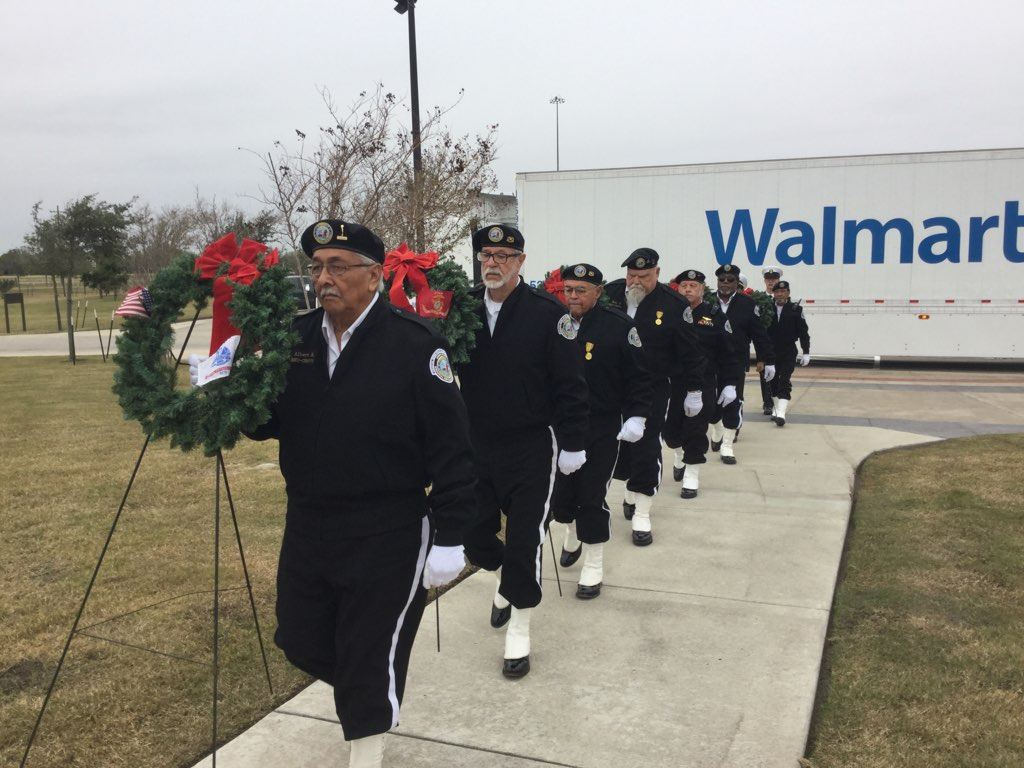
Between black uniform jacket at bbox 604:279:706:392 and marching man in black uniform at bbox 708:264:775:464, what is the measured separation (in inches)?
85.4

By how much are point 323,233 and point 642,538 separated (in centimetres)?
398

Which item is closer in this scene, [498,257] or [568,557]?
[498,257]

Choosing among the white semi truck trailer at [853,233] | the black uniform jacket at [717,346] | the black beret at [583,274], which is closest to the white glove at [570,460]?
the black beret at [583,274]

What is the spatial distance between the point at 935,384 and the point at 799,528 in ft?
34.2

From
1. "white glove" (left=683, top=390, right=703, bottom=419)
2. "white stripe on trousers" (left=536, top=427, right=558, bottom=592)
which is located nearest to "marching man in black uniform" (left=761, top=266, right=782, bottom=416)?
"white glove" (left=683, top=390, right=703, bottom=419)

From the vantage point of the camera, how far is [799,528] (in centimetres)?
637

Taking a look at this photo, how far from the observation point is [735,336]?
8.97 meters

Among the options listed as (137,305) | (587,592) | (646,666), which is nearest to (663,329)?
(587,592)

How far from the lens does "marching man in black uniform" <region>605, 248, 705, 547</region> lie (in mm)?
6039

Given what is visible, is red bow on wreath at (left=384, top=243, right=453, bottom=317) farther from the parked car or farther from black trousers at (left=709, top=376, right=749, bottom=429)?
black trousers at (left=709, top=376, right=749, bottom=429)

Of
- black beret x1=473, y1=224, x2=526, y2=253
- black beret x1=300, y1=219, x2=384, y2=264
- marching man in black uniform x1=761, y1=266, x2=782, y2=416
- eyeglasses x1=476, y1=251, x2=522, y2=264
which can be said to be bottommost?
marching man in black uniform x1=761, y1=266, x2=782, y2=416

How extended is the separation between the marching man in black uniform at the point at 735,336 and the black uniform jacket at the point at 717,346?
0.44m

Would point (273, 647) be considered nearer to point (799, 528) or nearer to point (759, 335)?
point (799, 528)

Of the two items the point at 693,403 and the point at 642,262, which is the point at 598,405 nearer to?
the point at 642,262
